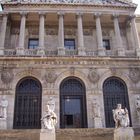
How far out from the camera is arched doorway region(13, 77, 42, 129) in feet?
69.9

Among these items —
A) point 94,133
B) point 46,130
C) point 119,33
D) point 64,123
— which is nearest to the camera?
point 46,130

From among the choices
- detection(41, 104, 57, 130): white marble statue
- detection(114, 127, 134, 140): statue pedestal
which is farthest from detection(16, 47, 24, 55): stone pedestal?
detection(114, 127, 134, 140): statue pedestal

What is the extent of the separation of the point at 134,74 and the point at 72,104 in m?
5.96

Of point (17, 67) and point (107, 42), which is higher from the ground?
point (107, 42)

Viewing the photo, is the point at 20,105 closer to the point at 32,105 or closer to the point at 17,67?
the point at 32,105

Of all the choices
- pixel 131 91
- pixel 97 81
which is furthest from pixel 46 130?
pixel 131 91

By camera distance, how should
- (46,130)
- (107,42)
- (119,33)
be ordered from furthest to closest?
(107,42)
(119,33)
(46,130)

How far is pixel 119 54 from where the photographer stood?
23922 mm

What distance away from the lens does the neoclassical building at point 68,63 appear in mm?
21766

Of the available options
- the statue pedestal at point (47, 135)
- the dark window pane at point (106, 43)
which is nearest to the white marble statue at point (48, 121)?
the statue pedestal at point (47, 135)

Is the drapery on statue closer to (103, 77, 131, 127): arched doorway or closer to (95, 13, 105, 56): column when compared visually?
(103, 77, 131, 127): arched doorway

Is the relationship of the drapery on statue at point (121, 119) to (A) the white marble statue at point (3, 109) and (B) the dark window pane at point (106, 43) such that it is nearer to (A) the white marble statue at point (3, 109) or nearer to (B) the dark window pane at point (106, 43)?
(A) the white marble statue at point (3, 109)

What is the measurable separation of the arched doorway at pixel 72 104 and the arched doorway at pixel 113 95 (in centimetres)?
186

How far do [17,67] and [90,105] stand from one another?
6941 mm
